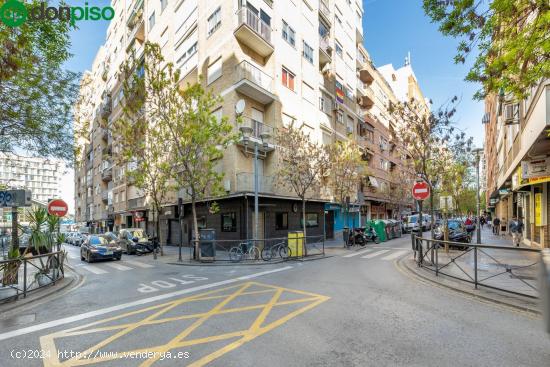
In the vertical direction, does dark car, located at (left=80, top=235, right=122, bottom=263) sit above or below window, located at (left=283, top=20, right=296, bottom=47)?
below

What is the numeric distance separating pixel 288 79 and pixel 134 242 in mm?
15033

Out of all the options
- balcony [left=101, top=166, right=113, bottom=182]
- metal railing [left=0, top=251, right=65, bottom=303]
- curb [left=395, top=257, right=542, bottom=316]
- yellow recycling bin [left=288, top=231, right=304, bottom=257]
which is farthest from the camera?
balcony [left=101, top=166, right=113, bottom=182]

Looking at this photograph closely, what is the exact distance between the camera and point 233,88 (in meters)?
17.6

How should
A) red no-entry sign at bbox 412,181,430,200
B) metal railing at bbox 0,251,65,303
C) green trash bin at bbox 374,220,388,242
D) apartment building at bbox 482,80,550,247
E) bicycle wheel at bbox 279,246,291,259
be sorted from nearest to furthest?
metal railing at bbox 0,251,65,303 < apartment building at bbox 482,80,550,247 < red no-entry sign at bbox 412,181,430,200 < bicycle wheel at bbox 279,246,291,259 < green trash bin at bbox 374,220,388,242

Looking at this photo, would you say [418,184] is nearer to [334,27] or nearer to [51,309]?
[51,309]

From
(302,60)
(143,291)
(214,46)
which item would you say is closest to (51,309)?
(143,291)

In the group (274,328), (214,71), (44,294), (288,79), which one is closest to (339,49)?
(288,79)

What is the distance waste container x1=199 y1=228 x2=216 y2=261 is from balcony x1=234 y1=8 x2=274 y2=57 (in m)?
12.0

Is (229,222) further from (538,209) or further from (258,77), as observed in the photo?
(538,209)

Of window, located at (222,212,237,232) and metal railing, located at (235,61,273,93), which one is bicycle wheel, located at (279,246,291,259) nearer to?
window, located at (222,212,237,232)

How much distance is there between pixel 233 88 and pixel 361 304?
14712 millimetres

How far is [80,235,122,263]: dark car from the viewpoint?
14961mm

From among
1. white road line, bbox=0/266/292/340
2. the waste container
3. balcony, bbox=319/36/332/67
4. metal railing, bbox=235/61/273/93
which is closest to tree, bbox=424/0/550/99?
white road line, bbox=0/266/292/340

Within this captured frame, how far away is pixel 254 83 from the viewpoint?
58.0 feet
